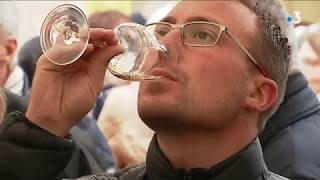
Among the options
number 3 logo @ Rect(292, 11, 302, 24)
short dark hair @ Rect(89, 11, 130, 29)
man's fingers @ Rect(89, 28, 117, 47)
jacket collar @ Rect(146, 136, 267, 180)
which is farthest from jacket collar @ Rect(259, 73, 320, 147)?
short dark hair @ Rect(89, 11, 130, 29)

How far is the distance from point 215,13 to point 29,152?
0.63 m

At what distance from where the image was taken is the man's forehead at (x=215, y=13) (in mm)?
1807

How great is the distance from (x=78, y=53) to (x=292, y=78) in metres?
1.05

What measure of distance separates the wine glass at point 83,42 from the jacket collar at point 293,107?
0.73 meters

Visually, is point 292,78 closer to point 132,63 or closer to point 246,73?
point 246,73

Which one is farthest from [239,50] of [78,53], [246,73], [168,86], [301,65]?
[301,65]

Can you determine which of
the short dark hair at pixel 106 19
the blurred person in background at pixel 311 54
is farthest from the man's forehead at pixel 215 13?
the short dark hair at pixel 106 19

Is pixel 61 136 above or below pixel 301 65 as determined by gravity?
above

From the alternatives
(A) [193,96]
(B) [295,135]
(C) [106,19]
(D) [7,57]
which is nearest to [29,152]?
(A) [193,96]

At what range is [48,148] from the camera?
62.7 inches

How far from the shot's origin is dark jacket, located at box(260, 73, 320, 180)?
209 centimetres


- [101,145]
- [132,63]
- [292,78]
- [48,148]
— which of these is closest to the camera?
[48,148]

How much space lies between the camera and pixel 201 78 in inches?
67.8

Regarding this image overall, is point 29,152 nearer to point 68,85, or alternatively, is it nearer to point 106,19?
point 68,85
